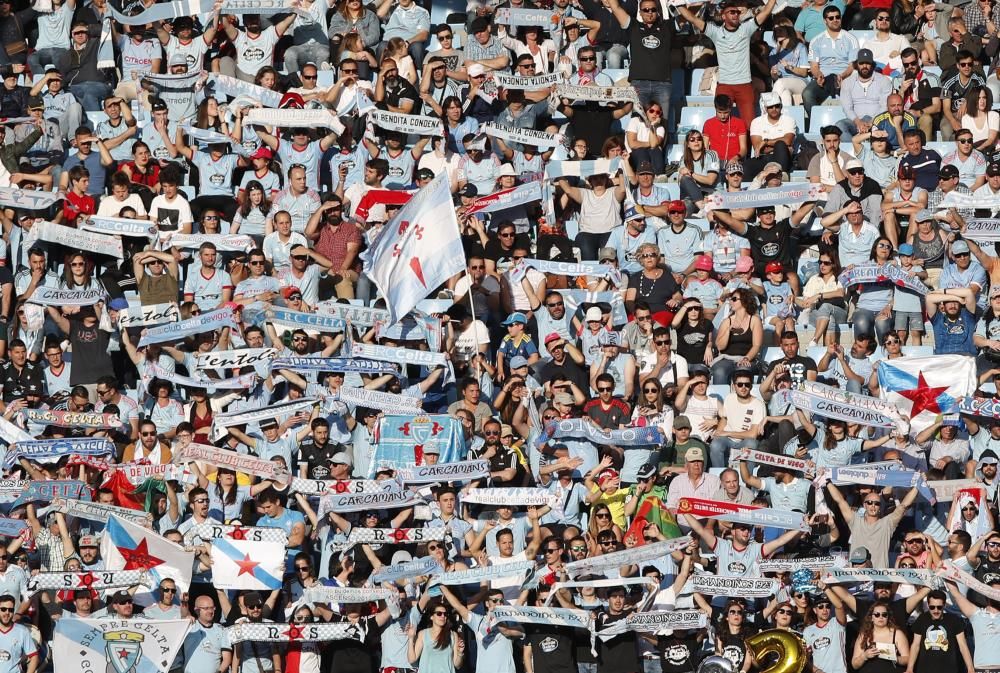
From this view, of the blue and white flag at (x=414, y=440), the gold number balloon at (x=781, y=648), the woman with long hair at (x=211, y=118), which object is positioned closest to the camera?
the gold number balloon at (x=781, y=648)

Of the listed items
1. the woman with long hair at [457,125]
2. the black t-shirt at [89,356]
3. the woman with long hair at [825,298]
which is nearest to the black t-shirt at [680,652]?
the woman with long hair at [825,298]

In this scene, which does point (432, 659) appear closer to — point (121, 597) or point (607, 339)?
point (121, 597)

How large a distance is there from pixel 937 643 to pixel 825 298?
14.0 ft

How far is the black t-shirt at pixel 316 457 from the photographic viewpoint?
21.2 m

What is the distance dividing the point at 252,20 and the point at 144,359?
4757 mm

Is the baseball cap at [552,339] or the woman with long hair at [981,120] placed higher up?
the woman with long hair at [981,120]

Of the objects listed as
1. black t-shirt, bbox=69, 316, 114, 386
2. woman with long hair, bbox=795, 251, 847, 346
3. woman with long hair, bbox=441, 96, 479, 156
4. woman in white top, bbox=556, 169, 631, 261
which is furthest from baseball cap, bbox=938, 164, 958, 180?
black t-shirt, bbox=69, 316, 114, 386

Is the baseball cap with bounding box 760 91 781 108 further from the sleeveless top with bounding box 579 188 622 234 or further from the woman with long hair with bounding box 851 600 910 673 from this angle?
the woman with long hair with bounding box 851 600 910 673

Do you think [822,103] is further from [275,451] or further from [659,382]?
[275,451]

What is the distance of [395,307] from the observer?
66.3ft

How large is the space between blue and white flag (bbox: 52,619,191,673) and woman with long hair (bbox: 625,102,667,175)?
733 centimetres

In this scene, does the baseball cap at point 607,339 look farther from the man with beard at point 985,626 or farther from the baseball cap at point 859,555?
the man with beard at point 985,626

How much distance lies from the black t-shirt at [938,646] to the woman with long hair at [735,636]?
1414mm

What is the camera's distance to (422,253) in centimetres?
2027
